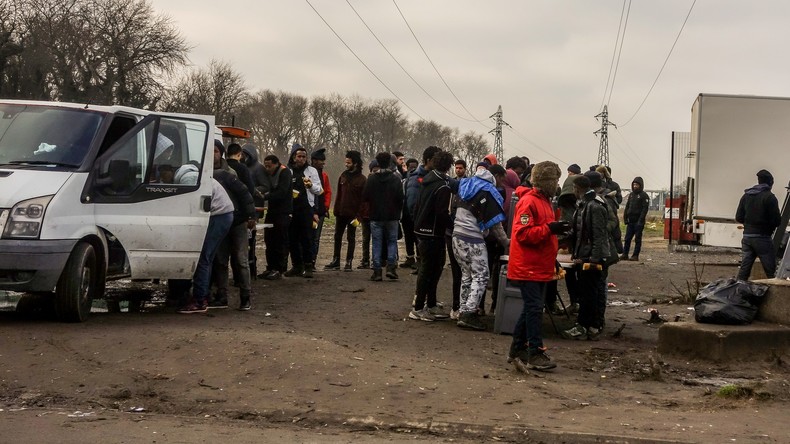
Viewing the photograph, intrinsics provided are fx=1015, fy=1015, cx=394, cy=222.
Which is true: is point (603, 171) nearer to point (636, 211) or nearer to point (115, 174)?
point (115, 174)

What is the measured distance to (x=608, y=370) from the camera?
30.5 ft

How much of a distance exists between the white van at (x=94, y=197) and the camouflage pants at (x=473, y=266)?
9.15 feet

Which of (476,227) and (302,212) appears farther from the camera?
(302,212)

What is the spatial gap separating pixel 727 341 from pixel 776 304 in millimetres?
920

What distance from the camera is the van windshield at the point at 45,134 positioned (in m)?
10.1

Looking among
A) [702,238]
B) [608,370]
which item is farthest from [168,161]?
[702,238]

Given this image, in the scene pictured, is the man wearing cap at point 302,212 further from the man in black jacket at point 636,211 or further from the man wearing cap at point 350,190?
the man in black jacket at point 636,211

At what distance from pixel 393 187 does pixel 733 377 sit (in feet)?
24.5

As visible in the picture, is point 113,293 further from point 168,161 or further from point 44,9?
point 44,9

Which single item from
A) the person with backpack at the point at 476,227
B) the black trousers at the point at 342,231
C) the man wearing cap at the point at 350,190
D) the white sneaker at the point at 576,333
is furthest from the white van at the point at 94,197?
the black trousers at the point at 342,231

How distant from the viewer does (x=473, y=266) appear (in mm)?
11016

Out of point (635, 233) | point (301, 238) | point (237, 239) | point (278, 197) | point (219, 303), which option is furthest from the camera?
point (635, 233)

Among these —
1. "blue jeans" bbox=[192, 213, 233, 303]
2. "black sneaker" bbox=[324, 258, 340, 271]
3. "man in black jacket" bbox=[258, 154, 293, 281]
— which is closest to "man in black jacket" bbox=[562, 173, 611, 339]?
"blue jeans" bbox=[192, 213, 233, 303]

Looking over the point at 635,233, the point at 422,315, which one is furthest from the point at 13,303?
the point at 635,233
